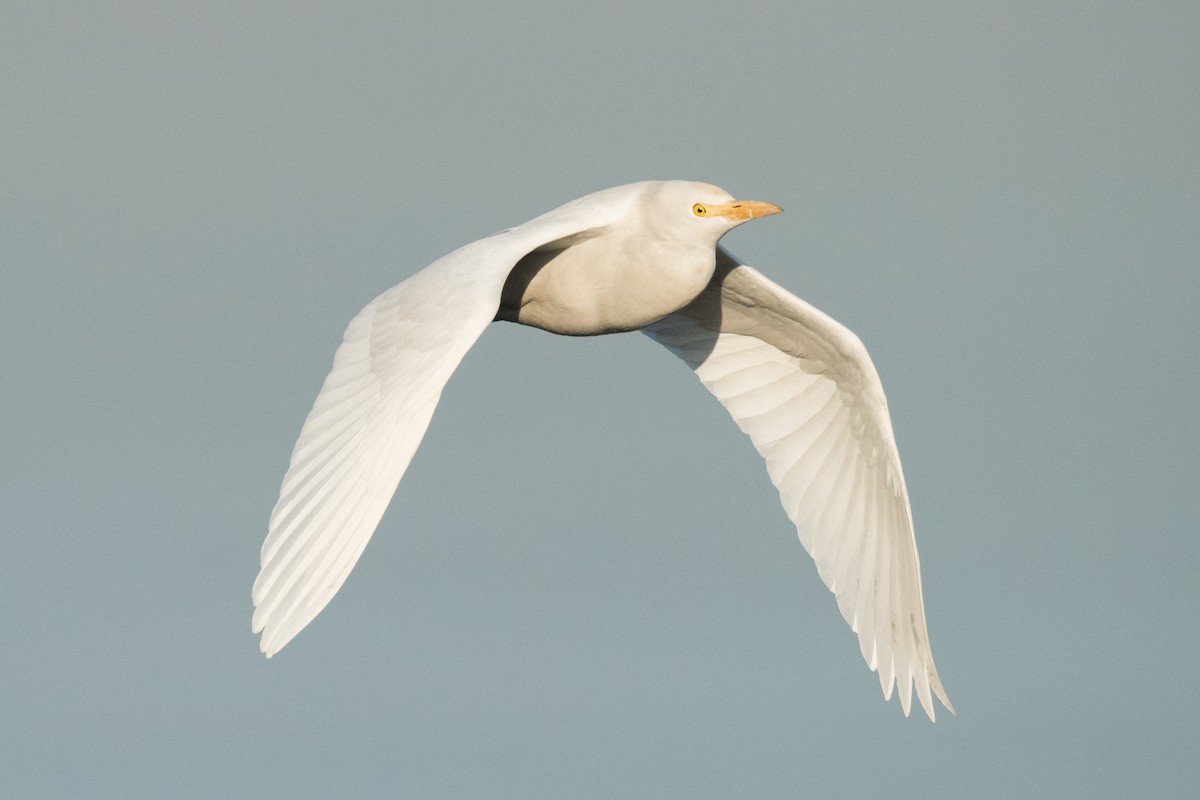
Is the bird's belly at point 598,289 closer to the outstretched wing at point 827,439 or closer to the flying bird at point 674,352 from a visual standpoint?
the flying bird at point 674,352

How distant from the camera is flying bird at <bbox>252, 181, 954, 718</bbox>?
11.8m

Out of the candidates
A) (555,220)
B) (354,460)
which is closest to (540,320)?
(555,220)

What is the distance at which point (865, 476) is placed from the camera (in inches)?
652

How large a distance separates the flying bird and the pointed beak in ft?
0.03

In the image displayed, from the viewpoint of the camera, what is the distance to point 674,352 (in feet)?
56.0

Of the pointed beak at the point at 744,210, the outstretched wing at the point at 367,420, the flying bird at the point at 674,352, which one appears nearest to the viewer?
the outstretched wing at the point at 367,420

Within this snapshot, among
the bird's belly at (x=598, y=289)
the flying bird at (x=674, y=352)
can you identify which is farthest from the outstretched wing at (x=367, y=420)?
the bird's belly at (x=598, y=289)

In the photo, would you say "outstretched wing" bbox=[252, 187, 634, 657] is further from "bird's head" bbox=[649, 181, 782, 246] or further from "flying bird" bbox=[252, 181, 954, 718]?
"bird's head" bbox=[649, 181, 782, 246]

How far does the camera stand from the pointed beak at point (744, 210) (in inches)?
543

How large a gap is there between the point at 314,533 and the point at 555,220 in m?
3.41

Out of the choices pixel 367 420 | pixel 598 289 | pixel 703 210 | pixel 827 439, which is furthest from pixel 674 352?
pixel 367 420

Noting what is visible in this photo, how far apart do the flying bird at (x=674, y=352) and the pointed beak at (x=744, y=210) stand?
0.01m

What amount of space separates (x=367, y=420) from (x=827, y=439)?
18.3 feet

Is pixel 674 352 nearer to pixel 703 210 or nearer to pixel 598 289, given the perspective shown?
pixel 598 289
